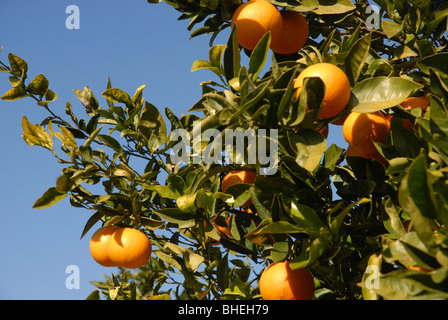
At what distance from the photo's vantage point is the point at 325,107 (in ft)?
4.65

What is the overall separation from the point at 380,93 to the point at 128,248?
116cm

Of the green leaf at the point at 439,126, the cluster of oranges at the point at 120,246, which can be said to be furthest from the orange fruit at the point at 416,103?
the cluster of oranges at the point at 120,246

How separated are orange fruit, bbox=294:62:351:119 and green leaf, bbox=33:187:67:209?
1.10 meters

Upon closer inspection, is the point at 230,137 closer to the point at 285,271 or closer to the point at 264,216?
the point at 264,216

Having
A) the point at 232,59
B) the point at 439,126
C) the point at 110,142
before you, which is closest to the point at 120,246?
the point at 110,142

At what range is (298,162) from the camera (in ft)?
4.29

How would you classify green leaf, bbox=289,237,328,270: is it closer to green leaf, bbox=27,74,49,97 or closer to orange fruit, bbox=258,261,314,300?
orange fruit, bbox=258,261,314,300

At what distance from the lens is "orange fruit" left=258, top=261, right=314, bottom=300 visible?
5.02 feet

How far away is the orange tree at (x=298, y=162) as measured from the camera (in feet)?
4.28

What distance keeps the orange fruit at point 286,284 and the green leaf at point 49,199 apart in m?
0.92

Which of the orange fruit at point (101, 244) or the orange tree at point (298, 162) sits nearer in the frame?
the orange tree at point (298, 162)

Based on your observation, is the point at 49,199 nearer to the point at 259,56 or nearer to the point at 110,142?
the point at 110,142

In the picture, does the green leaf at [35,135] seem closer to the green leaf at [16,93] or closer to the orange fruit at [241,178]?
the green leaf at [16,93]

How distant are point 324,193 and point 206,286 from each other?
862 millimetres
